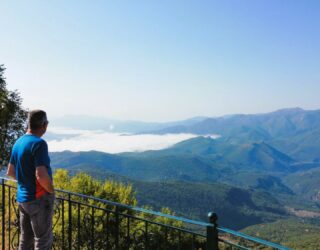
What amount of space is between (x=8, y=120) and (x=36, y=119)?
29.1 m

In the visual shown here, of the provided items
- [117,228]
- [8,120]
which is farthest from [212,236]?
[8,120]

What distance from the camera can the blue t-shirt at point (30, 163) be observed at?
542cm

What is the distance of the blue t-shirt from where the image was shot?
542 cm

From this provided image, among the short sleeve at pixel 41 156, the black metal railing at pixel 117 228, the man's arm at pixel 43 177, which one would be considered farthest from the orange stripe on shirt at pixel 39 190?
the black metal railing at pixel 117 228

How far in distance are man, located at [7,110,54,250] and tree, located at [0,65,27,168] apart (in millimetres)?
27023

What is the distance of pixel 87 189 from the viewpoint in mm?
34156

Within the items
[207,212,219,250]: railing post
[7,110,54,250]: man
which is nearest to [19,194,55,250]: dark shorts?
[7,110,54,250]: man

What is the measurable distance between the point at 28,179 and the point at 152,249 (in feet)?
86.8

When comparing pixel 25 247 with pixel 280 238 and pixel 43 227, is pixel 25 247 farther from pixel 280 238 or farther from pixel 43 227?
pixel 280 238

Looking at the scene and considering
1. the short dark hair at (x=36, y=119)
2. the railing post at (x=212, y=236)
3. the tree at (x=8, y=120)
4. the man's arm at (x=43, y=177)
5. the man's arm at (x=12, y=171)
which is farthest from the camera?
the tree at (x=8, y=120)

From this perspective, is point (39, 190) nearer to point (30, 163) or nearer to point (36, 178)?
point (36, 178)

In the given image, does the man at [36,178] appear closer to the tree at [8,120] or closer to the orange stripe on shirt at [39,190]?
the orange stripe on shirt at [39,190]

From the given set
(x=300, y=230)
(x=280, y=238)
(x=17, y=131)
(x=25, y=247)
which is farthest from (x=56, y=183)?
(x=300, y=230)

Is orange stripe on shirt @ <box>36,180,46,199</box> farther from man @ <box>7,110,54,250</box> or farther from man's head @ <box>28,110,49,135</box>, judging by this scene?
man's head @ <box>28,110,49,135</box>
